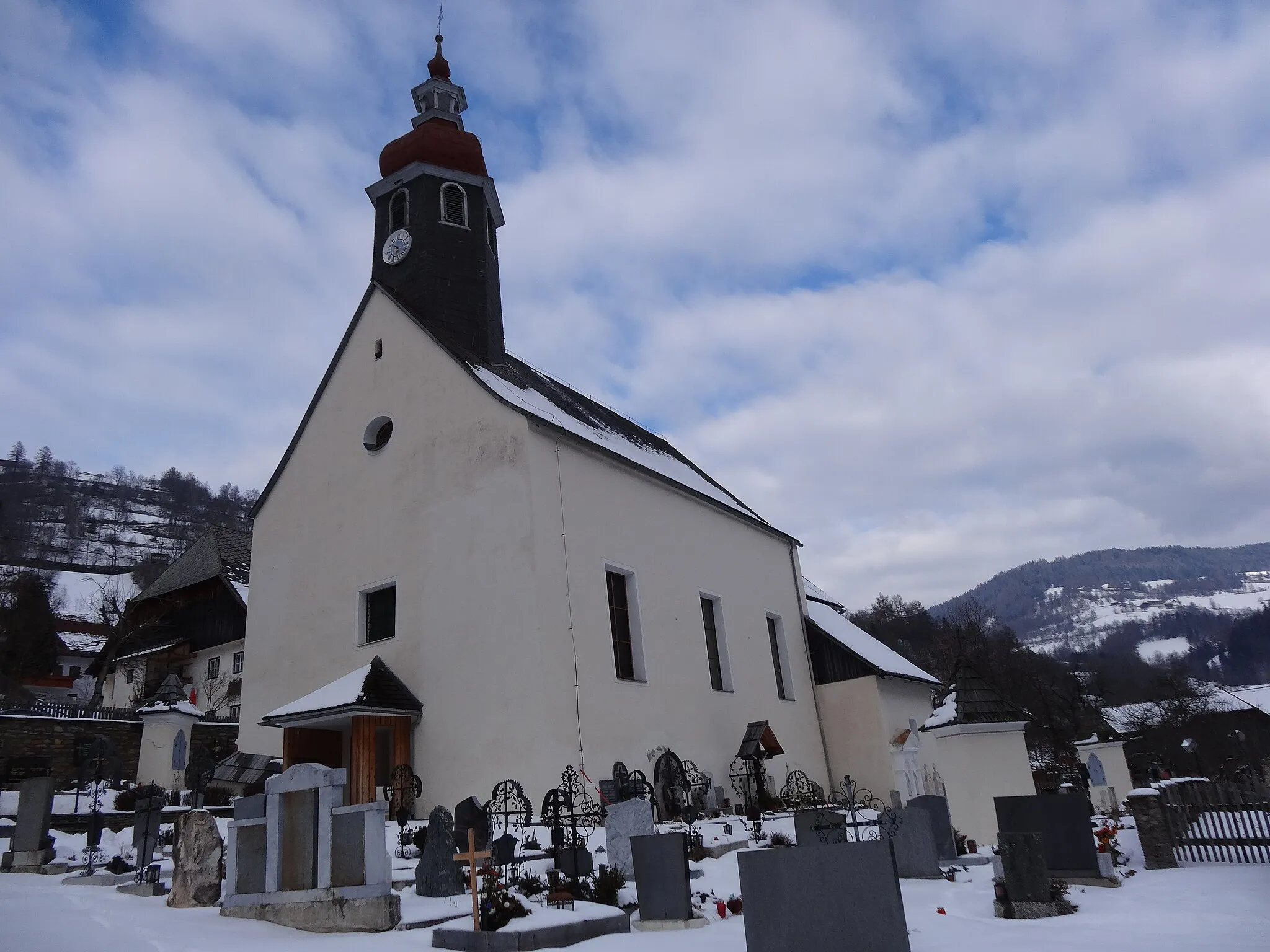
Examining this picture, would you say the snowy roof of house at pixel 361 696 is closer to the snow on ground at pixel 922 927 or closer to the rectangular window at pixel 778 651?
the snow on ground at pixel 922 927

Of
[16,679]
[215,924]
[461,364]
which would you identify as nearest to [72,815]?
[215,924]

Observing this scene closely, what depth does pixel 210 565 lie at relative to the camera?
38.4 m

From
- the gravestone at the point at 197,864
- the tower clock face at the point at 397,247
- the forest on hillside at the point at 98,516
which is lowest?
the gravestone at the point at 197,864

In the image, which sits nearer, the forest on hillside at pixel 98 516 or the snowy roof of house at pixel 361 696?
the snowy roof of house at pixel 361 696

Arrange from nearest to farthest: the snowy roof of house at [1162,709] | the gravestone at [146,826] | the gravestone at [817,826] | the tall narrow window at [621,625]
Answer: the gravestone at [817,826]
the gravestone at [146,826]
the tall narrow window at [621,625]
the snowy roof of house at [1162,709]

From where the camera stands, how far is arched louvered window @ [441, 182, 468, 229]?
75.0ft

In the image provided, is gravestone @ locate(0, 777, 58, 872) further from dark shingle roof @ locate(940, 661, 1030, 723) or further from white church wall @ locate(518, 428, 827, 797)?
dark shingle roof @ locate(940, 661, 1030, 723)

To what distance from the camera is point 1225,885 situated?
10352mm

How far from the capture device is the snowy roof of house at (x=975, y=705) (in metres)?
14.7

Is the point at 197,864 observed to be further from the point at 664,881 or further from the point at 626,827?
the point at 664,881

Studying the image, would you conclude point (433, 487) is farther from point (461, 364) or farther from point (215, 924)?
point (215, 924)

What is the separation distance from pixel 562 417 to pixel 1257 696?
52.0m

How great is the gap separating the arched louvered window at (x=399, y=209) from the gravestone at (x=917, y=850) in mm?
18182

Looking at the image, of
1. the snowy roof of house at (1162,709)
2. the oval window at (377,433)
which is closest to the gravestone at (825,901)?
the oval window at (377,433)
